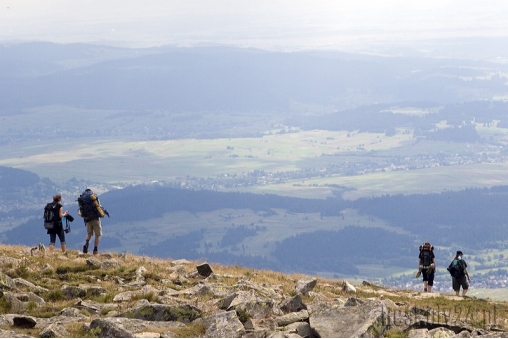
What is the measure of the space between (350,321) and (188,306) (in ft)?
13.7

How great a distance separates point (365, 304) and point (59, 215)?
15.3m

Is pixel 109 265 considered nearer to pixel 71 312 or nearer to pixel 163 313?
pixel 71 312

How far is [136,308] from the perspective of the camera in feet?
62.8

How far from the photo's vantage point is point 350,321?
17156 mm

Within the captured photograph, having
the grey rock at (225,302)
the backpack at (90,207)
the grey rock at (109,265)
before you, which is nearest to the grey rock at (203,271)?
the grey rock at (109,265)

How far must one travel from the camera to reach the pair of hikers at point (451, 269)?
32.8m

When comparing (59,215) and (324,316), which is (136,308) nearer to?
(324,316)

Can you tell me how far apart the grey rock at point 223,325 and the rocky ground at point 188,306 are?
2 cm

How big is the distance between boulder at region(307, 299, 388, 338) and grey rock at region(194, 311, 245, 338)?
160cm

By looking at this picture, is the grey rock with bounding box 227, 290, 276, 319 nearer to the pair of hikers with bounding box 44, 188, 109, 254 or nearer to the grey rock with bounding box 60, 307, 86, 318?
the grey rock with bounding box 60, 307, 86, 318

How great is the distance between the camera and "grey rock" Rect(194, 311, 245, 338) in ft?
56.0

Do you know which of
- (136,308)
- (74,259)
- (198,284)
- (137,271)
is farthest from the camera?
(74,259)

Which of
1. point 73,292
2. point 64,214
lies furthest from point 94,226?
point 73,292

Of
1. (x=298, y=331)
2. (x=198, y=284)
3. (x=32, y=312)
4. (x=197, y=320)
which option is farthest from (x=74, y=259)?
(x=298, y=331)
